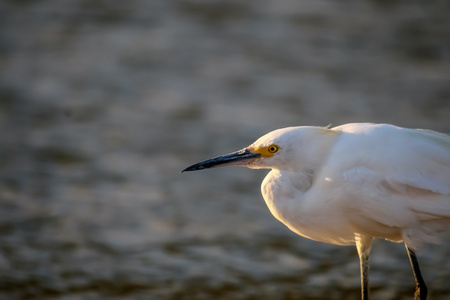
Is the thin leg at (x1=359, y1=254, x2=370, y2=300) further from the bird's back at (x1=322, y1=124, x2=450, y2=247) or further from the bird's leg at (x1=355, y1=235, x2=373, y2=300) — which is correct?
the bird's back at (x1=322, y1=124, x2=450, y2=247)

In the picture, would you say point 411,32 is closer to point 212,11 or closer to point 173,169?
point 212,11

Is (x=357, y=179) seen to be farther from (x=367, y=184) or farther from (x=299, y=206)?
(x=299, y=206)

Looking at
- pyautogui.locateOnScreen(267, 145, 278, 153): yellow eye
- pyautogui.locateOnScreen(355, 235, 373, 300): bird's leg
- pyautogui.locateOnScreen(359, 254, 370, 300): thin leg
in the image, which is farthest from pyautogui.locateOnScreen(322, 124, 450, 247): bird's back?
pyautogui.locateOnScreen(359, 254, 370, 300): thin leg

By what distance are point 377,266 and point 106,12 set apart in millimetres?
5860

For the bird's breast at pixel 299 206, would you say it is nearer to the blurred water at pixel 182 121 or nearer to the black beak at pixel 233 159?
the black beak at pixel 233 159

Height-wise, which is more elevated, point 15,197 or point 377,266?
point 15,197

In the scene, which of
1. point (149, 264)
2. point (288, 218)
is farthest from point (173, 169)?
point (288, 218)

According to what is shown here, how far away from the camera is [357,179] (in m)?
3.86

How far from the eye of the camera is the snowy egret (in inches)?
152

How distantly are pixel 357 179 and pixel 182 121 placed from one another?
4027 mm

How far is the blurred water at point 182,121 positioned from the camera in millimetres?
5477

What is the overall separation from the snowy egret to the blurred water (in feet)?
0.97

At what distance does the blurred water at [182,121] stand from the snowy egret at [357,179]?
296 millimetres

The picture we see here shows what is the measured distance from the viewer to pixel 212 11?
9.90m
